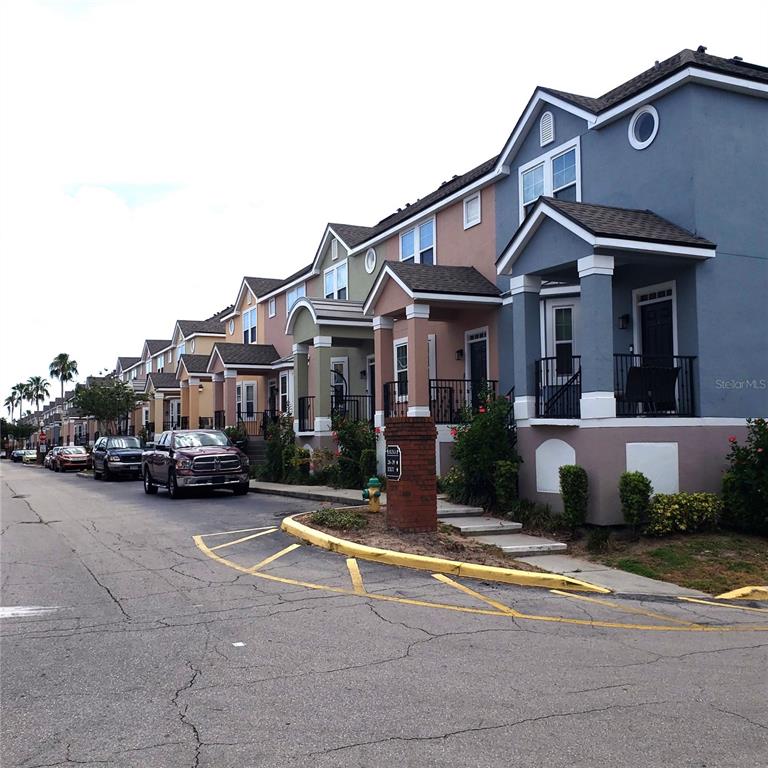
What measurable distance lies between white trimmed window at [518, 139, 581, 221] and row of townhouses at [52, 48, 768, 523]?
0.12ft

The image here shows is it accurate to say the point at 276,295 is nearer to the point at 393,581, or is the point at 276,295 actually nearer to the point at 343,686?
the point at 393,581

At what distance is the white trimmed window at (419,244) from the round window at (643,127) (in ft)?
24.9

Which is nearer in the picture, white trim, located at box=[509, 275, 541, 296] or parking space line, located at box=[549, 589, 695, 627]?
parking space line, located at box=[549, 589, 695, 627]

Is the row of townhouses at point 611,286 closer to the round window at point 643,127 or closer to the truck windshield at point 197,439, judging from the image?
the round window at point 643,127

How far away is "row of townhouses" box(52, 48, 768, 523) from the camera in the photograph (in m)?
12.8

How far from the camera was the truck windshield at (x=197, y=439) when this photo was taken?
837 inches

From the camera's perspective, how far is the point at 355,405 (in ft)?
86.3

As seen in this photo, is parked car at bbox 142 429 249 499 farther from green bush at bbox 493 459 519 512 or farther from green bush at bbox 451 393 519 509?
green bush at bbox 493 459 519 512

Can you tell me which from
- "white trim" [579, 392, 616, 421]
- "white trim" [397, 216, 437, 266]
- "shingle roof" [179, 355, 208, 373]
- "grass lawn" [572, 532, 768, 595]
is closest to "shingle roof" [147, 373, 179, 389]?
"shingle roof" [179, 355, 208, 373]

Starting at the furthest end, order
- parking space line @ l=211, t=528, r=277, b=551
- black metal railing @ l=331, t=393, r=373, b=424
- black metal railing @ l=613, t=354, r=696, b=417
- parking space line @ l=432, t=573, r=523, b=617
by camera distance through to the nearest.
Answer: black metal railing @ l=331, t=393, r=373, b=424
black metal railing @ l=613, t=354, r=696, b=417
parking space line @ l=211, t=528, r=277, b=551
parking space line @ l=432, t=573, r=523, b=617

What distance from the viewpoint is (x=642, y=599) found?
29.9 feet

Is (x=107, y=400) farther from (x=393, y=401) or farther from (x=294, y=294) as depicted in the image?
(x=393, y=401)

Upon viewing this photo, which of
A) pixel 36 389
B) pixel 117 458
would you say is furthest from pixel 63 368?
pixel 117 458

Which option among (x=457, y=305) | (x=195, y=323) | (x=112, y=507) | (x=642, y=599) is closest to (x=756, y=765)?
(x=642, y=599)
